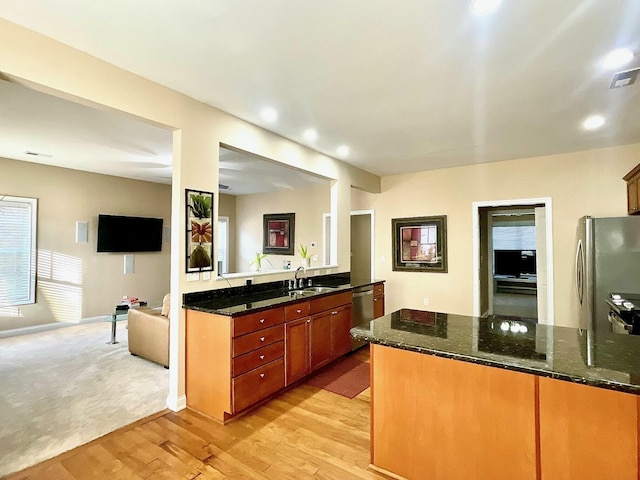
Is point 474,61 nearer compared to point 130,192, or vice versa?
point 474,61

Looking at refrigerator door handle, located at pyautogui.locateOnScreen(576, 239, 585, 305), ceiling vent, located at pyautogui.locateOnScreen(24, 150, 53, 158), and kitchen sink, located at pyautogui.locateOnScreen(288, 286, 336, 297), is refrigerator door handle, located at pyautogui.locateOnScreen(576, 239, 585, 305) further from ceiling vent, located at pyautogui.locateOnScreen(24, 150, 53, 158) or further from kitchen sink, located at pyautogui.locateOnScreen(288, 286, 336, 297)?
ceiling vent, located at pyautogui.locateOnScreen(24, 150, 53, 158)

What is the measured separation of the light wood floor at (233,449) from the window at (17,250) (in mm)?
4404

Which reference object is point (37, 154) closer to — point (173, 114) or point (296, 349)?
point (173, 114)

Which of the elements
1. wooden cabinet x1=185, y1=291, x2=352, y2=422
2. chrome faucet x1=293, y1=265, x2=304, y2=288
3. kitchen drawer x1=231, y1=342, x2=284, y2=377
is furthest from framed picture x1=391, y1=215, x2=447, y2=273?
kitchen drawer x1=231, y1=342, x2=284, y2=377

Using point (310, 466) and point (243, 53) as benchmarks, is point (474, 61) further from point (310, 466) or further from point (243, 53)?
point (310, 466)

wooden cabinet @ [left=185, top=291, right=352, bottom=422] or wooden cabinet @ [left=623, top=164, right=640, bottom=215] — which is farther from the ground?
wooden cabinet @ [left=623, top=164, right=640, bottom=215]

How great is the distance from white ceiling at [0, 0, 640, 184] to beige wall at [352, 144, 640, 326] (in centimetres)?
103

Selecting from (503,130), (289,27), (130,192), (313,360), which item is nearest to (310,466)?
(313,360)

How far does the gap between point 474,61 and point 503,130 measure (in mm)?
1771

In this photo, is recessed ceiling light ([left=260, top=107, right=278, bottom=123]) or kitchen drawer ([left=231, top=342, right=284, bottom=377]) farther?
recessed ceiling light ([left=260, top=107, right=278, bottom=123])

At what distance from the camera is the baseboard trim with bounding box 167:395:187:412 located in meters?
2.83

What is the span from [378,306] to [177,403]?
3226mm

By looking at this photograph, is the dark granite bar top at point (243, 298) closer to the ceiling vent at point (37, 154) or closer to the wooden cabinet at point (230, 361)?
the wooden cabinet at point (230, 361)

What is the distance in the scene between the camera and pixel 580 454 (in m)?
1.45
